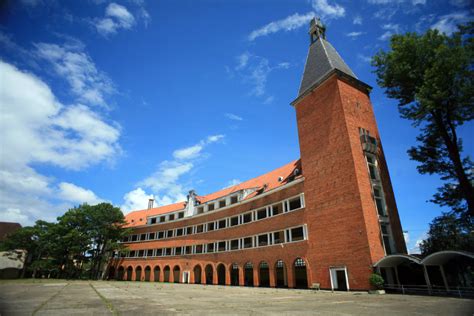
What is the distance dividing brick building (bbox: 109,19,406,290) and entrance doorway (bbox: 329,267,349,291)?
8 centimetres

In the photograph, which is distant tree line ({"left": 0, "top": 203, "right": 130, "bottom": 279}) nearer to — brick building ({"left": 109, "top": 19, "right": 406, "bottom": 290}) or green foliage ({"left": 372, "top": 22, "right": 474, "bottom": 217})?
brick building ({"left": 109, "top": 19, "right": 406, "bottom": 290})

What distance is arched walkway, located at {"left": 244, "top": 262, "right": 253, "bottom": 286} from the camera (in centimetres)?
3076

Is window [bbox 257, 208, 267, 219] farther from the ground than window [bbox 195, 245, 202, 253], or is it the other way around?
window [bbox 257, 208, 267, 219]

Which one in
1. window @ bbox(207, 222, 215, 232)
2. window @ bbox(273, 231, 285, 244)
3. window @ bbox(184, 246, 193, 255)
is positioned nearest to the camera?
window @ bbox(273, 231, 285, 244)

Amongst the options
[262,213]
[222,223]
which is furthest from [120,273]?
[262,213]

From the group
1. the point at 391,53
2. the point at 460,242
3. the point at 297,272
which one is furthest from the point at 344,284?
the point at 460,242

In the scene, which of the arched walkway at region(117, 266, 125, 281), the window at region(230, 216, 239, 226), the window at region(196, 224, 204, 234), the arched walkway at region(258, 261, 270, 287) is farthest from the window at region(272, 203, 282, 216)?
the arched walkway at region(117, 266, 125, 281)

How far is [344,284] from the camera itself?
69.6 ft

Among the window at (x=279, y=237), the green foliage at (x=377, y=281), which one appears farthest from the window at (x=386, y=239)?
the window at (x=279, y=237)

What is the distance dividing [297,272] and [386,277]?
8493 mm

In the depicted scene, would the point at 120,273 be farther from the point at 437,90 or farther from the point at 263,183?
the point at 437,90

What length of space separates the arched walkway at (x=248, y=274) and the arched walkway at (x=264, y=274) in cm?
149

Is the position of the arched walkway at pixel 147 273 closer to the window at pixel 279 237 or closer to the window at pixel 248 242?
the window at pixel 248 242

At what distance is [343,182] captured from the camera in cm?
2302
